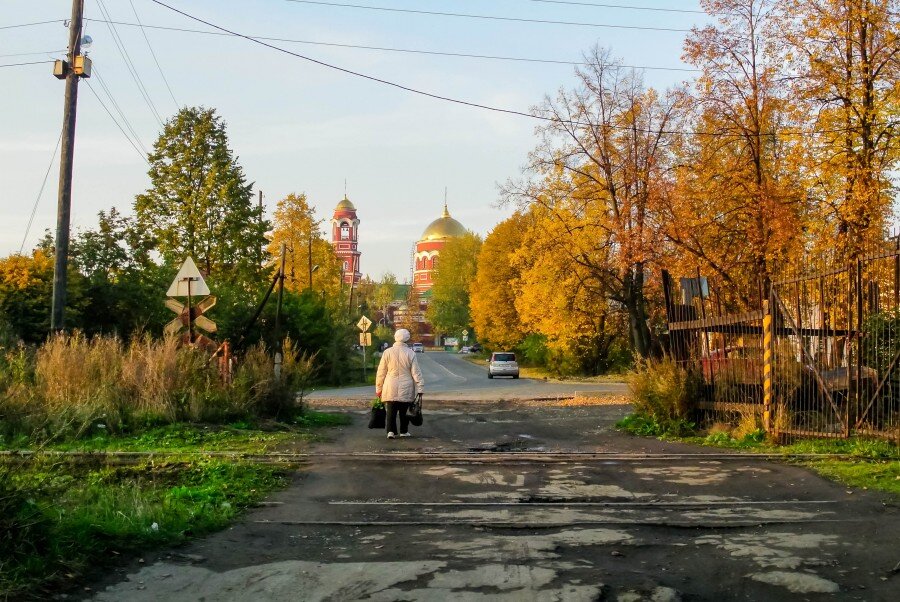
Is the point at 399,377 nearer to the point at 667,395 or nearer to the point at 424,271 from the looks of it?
the point at 667,395

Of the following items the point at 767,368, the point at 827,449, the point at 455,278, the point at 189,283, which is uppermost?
the point at 455,278

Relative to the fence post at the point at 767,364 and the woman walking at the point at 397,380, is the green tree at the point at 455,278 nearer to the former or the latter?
the woman walking at the point at 397,380

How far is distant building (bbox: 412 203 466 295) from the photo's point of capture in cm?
17938

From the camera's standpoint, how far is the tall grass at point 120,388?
1320 centimetres

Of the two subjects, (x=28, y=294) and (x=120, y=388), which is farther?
(x=28, y=294)

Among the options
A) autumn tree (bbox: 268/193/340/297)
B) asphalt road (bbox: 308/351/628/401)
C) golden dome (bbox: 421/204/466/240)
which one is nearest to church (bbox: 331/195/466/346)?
golden dome (bbox: 421/204/466/240)

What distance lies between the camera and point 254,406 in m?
16.2

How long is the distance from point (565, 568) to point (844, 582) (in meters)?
1.73

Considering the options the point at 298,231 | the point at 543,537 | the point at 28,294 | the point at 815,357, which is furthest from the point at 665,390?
the point at 298,231

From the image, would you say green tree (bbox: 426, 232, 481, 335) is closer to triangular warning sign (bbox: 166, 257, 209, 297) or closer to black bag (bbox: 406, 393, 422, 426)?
triangular warning sign (bbox: 166, 257, 209, 297)

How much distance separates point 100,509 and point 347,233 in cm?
14757

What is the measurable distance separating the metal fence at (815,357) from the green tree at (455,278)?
79.5 m

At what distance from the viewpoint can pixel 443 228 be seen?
179875mm

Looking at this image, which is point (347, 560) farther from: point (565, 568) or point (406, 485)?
point (406, 485)
